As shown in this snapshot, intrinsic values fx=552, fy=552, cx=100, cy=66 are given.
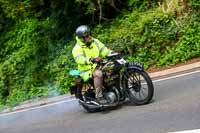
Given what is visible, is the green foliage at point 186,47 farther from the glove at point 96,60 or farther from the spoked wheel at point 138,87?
the glove at point 96,60

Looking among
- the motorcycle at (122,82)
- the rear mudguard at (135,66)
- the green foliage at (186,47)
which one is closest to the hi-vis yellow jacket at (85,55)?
the motorcycle at (122,82)

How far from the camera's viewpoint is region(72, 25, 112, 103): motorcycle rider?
10.8 m

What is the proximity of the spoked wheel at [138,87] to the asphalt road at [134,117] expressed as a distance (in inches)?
6.3

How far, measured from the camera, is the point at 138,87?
1068 cm

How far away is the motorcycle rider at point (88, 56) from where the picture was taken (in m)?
10.8

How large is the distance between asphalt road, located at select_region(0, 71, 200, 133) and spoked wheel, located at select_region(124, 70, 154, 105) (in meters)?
0.16

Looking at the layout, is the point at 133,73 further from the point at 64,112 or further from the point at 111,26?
the point at 111,26

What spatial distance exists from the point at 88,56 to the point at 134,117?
1.85 meters

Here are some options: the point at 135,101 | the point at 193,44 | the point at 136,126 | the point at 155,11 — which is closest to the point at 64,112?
the point at 135,101

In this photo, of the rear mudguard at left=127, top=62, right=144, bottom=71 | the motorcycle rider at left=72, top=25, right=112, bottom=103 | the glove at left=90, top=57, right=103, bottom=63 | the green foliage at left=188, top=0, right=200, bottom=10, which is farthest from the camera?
the green foliage at left=188, top=0, right=200, bottom=10

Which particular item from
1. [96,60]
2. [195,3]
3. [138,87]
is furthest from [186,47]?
[96,60]

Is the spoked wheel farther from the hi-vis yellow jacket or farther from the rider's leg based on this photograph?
the hi-vis yellow jacket

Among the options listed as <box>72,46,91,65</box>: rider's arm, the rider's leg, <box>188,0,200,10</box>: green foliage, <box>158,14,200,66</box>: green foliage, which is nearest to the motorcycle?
the rider's leg

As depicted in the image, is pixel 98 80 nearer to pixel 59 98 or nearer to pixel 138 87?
pixel 138 87
